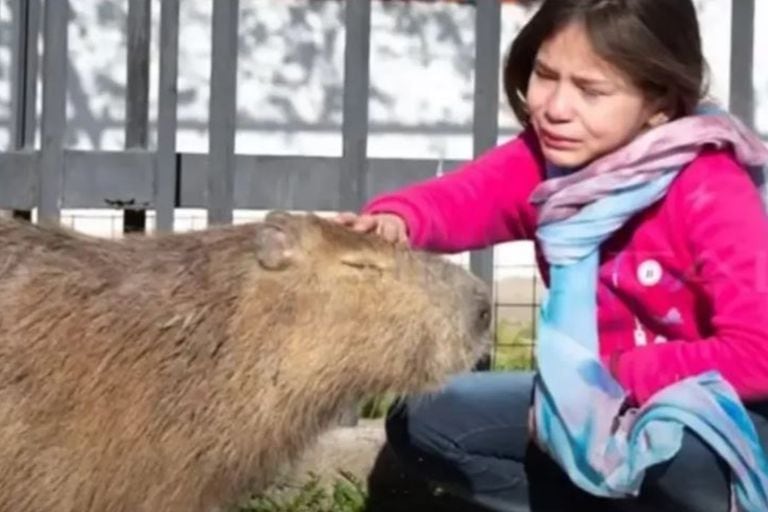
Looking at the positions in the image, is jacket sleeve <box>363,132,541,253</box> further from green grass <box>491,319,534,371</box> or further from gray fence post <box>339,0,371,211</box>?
green grass <box>491,319,534,371</box>

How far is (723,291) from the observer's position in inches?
169

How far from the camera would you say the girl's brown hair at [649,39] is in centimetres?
445

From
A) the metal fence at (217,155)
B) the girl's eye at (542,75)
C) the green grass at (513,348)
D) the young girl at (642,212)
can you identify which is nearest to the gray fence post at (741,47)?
the metal fence at (217,155)

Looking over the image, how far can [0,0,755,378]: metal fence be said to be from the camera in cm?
619

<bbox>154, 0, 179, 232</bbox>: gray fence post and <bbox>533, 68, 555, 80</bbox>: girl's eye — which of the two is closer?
<bbox>533, 68, 555, 80</bbox>: girl's eye

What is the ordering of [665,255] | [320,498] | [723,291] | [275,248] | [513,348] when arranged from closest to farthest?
[723,291] → [275,248] → [665,255] → [320,498] → [513,348]

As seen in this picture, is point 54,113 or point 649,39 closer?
point 649,39

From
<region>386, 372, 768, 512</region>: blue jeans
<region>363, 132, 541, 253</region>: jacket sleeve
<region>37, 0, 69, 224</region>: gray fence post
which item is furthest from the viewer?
<region>37, 0, 69, 224</region>: gray fence post

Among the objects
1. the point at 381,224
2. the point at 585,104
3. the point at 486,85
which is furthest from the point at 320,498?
the point at 585,104

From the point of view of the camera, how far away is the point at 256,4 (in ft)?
30.2

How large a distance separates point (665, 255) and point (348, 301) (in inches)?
27.7

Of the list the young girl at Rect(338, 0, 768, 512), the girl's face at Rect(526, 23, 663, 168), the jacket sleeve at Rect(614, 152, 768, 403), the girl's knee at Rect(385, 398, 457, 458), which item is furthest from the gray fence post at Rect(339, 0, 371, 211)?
the jacket sleeve at Rect(614, 152, 768, 403)

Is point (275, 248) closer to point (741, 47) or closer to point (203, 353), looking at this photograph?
point (203, 353)

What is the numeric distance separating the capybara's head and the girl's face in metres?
0.40
